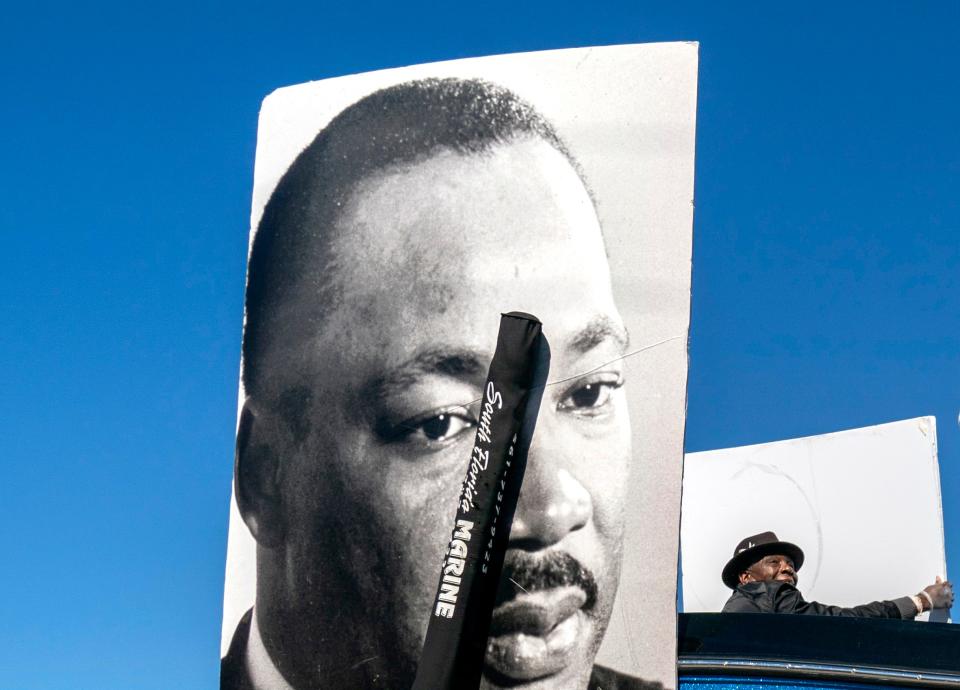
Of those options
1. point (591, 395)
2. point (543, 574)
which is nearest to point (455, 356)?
point (591, 395)

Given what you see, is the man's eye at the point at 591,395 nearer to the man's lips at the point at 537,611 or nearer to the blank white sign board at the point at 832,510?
the man's lips at the point at 537,611

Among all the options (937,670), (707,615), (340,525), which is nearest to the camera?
(937,670)

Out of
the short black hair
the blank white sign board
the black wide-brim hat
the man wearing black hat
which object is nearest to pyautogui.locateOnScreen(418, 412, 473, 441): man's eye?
the short black hair

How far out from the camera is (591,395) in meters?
2.95

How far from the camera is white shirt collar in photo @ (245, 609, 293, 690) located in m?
3.37

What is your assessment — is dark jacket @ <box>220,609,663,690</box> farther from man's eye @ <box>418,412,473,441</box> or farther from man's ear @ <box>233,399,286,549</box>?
man's eye @ <box>418,412,473,441</box>

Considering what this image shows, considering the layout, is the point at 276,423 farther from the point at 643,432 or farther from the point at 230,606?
the point at 643,432

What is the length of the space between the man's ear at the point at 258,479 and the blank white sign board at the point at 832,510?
205 centimetres

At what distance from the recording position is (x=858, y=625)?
247cm

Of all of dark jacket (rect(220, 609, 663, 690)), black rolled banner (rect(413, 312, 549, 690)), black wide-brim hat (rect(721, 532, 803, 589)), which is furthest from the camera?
black wide-brim hat (rect(721, 532, 803, 589))

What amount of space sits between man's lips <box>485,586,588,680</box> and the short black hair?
1.16 m

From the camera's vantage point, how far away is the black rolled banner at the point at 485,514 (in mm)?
2740

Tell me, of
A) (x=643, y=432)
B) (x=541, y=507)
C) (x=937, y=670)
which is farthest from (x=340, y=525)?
(x=937, y=670)

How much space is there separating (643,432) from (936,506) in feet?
7.24
